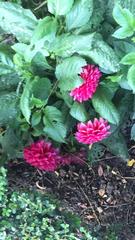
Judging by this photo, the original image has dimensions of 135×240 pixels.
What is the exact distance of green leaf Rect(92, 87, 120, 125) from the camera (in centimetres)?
167

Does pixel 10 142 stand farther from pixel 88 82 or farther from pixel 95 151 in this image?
pixel 88 82

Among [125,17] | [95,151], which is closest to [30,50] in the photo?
[125,17]

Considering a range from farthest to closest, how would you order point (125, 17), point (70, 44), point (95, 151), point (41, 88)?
point (95, 151) < point (41, 88) < point (70, 44) < point (125, 17)

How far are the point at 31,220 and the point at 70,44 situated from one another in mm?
550

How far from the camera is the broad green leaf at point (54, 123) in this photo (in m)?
1.73

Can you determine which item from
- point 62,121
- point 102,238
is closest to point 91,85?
point 62,121

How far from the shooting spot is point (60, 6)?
1.49 metres

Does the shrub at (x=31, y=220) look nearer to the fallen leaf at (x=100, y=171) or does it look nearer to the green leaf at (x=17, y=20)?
the green leaf at (x=17, y=20)

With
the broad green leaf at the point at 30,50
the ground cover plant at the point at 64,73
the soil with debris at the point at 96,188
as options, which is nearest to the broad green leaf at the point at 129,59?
the ground cover plant at the point at 64,73

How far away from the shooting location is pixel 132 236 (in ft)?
→ 7.22

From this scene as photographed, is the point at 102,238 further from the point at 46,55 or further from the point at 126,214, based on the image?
the point at 46,55

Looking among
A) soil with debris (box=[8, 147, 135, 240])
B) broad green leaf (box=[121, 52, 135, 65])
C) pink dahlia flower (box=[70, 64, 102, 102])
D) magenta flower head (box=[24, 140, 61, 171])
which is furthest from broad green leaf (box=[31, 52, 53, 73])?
soil with debris (box=[8, 147, 135, 240])

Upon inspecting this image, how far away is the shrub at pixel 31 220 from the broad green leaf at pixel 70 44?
438mm

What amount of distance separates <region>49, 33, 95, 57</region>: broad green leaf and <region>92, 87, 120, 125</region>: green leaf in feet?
0.64
